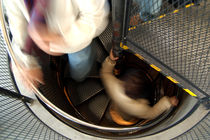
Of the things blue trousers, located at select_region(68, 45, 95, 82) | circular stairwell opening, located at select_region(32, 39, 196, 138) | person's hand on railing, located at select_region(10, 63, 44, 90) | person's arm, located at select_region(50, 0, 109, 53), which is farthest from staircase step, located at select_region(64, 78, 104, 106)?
person's arm, located at select_region(50, 0, 109, 53)

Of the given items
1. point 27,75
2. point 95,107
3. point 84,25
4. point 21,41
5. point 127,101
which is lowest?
point 95,107

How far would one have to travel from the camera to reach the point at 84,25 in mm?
1076

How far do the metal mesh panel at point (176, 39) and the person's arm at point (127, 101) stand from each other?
0.59 metres

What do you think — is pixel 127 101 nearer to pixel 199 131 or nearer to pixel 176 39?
pixel 199 131

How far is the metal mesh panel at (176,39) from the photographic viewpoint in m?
0.97

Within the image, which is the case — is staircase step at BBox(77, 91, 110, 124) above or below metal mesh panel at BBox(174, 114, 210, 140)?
below

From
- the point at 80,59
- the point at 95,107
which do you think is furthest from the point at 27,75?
the point at 95,107

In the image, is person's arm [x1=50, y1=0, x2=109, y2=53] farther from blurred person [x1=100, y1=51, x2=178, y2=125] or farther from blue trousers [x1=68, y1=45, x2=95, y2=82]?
blurred person [x1=100, y1=51, x2=178, y2=125]

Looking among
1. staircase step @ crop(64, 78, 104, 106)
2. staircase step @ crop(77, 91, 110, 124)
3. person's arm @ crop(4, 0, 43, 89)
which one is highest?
person's arm @ crop(4, 0, 43, 89)

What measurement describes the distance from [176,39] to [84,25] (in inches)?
23.0

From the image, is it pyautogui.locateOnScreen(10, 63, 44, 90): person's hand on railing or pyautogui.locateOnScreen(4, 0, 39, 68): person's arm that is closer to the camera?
pyautogui.locateOnScreen(4, 0, 39, 68): person's arm

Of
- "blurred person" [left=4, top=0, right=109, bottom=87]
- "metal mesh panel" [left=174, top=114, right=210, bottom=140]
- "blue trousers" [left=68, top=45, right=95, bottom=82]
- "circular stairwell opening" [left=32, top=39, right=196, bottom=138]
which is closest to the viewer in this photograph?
"blurred person" [left=4, top=0, right=109, bottom=87]

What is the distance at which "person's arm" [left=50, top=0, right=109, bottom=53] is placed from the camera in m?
0.97

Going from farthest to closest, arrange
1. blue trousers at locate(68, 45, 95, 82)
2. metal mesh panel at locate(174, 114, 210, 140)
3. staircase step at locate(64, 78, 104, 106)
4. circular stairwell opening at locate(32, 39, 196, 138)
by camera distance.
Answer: staircase step at locate(64, 78, 104, 106)
circular stairwell opening at locate(32, 39, 196, 138)
blue trousers at locate(68, 45, 95, 82)
metal mesh panel at locate(174, 114, 210, 140)
